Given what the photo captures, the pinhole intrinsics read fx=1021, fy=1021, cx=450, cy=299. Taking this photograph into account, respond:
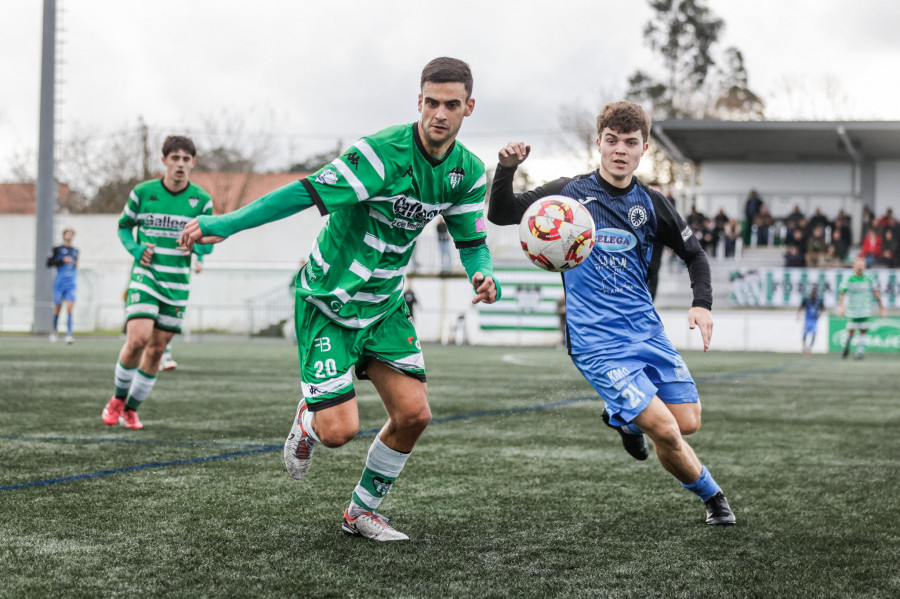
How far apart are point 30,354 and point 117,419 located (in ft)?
35.1

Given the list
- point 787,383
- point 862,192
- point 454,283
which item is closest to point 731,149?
point 862,192

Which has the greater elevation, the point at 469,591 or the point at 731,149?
the point at 731,149

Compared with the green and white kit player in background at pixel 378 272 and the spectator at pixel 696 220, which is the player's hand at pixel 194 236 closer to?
the green and white kit player in background at pixel 378 272

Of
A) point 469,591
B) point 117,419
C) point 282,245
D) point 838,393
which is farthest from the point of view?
point 282,245

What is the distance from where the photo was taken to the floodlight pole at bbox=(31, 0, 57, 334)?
27.5m

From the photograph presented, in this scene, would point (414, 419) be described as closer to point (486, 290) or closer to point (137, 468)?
point (486, 290)

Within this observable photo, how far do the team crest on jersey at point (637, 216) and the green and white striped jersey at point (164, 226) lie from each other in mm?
4107

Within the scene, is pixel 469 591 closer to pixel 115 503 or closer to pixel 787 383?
pixel 115 503

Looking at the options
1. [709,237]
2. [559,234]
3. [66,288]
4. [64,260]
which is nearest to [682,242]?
[559,234]

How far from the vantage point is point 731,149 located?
3488 centimetres

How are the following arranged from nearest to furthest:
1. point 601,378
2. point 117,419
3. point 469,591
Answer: point 469,591
point 601,378
point 117,419

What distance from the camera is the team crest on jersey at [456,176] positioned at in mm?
4113

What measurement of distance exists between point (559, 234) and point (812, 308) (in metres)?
21.8

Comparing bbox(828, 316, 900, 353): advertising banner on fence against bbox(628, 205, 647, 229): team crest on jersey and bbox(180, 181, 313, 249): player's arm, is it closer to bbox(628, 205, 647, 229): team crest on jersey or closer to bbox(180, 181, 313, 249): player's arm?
bbox(628, 205, 647, 229): team crest on jersey
